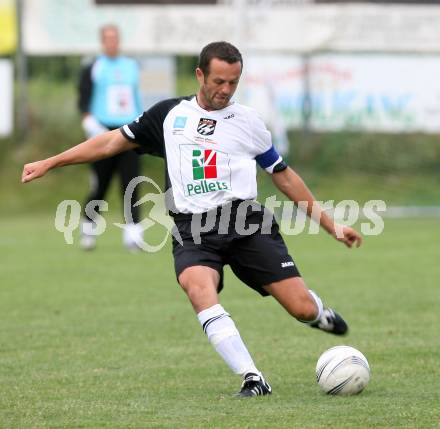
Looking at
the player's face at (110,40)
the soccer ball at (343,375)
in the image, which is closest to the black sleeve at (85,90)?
the player's face at (110,40)

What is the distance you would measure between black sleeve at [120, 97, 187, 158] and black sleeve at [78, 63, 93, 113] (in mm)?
6941

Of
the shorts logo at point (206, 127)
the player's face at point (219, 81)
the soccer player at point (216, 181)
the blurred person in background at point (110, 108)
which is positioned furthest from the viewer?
the blurred person in background at point (110, 108)

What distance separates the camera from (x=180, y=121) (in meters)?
6.18

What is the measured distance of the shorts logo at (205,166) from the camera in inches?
238

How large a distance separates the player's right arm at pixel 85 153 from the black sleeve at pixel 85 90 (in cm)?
695

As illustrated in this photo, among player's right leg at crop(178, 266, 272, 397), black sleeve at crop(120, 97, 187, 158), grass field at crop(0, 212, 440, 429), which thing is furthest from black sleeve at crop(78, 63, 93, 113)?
player's right leg at crop(178, 266, 272, 397)

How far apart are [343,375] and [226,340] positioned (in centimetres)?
61

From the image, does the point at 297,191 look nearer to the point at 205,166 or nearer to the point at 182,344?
the point at 205,166

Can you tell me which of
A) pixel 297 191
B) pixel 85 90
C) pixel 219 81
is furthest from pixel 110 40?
pixel 219 81

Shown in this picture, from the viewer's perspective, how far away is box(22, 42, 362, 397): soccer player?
5980mm

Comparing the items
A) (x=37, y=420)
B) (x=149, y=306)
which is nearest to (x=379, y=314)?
(x=149, y=306)

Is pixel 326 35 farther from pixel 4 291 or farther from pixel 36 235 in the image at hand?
pixel 4 291

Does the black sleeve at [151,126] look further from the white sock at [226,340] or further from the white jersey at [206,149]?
the white sock at [226,340]

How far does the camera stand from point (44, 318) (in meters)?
8.64
